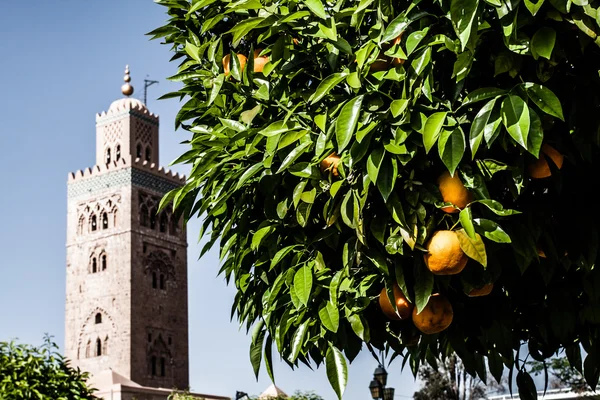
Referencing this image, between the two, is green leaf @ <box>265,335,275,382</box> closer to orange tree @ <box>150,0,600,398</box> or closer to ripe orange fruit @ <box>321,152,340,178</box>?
orange tree @ <box>150,0,600,398</box>

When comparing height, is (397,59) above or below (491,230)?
above

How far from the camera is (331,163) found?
2225 mm

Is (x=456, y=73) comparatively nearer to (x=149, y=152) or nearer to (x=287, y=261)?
(x=287, y=261)

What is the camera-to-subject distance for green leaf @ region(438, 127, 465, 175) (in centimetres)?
198

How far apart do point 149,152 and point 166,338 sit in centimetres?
923

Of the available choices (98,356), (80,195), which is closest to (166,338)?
(98,356)

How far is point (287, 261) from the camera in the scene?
2.56 m

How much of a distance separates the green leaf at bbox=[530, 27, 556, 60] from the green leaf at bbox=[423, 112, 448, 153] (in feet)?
0.83

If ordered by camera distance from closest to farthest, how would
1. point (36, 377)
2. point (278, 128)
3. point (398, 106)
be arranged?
point (398, 106) < point (278, 128) < point (36, 377)

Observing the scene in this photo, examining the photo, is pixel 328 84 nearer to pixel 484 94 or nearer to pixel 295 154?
pixel 295 154

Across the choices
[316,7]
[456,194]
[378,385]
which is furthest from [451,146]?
[378,385]

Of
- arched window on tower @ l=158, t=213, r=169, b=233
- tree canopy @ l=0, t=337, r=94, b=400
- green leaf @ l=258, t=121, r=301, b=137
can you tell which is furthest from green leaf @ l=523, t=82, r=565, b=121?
arched window on tower @ l=158, t=213, r=169, b=233

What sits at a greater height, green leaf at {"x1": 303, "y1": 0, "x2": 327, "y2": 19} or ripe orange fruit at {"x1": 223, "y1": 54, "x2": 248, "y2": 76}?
ripe orange fruit at {"x1": 223, "y1": 54, "x2": 248, "y2": 76}

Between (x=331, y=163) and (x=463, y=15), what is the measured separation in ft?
1.64
